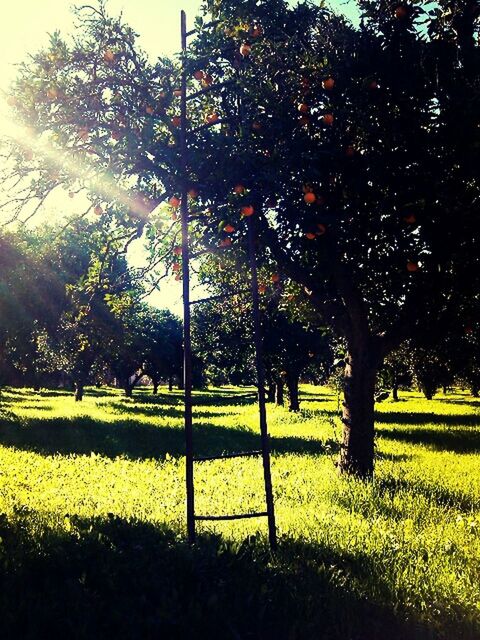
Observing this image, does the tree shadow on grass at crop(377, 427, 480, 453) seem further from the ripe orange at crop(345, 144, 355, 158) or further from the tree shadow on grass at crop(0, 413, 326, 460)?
the ripe orange at crop(345, 144, 355, 158)

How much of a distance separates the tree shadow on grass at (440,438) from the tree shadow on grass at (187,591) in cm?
1319

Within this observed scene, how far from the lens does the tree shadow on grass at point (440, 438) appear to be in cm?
1791

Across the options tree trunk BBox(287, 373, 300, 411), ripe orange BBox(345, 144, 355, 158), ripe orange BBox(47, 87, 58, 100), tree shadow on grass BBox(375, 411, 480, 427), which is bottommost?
tree shadow on grass BBox(375, 411, 480, 427)

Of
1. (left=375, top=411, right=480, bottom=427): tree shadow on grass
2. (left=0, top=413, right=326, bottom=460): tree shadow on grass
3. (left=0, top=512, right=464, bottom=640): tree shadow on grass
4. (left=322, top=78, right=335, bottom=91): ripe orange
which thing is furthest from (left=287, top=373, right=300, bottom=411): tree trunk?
(left=0, top=512, right=464, bottom=640): tree shadow on grass

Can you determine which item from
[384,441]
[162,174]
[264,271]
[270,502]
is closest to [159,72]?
[162,174]

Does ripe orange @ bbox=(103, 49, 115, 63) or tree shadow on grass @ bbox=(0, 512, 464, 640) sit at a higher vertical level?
ripe orange @ bbox=(103, 49, 115, 63)

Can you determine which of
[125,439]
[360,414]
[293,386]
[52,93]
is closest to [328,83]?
[52,93]

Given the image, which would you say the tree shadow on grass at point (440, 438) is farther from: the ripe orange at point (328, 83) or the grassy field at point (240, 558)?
the ripe orange at point (328, 83)

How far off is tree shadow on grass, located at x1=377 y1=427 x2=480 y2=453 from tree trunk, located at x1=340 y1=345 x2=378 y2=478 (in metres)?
7.89

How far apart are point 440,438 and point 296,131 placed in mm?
16042

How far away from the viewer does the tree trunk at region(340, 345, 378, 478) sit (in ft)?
34.4

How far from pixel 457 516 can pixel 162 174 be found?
6634mm

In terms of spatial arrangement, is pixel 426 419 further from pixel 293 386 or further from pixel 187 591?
pixel 187 591

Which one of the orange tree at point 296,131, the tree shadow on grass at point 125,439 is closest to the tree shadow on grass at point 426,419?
the tree shadow on grass at point 125,439
